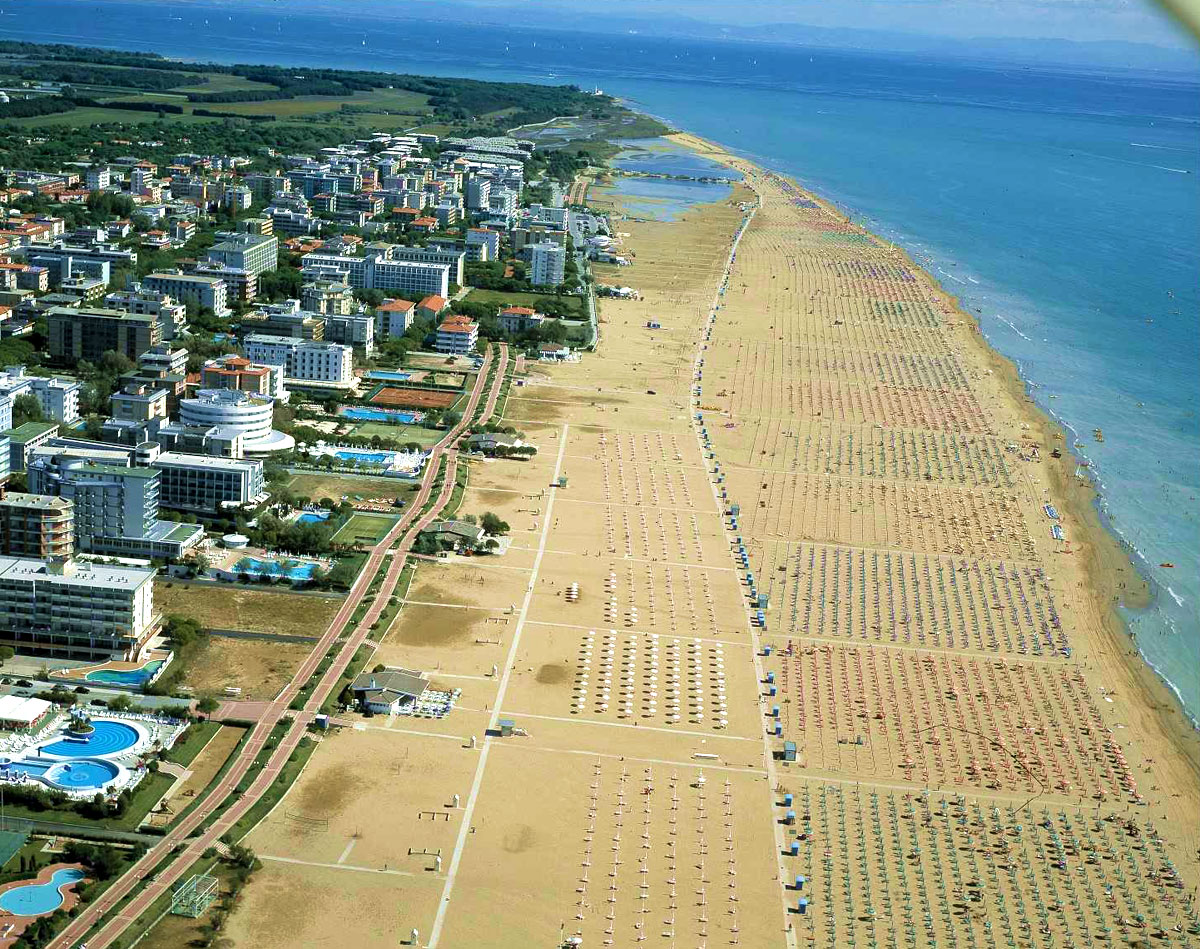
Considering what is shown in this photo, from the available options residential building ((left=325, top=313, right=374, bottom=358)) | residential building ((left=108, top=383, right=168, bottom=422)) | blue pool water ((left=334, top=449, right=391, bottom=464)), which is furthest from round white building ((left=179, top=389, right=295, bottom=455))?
residential building ((left=325, top=313, right=374, bottom=358))

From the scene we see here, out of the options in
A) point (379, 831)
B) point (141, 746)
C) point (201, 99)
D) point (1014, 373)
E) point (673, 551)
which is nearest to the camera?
point (379, 831)

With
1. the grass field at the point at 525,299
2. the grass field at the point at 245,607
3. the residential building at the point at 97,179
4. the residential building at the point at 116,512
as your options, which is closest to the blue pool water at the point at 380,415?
the residential building at the point at 116,512

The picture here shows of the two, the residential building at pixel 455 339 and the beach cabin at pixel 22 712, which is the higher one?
the residential building at pixel 455 339

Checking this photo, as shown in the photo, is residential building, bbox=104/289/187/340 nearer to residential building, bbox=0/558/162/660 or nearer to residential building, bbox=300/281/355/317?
residential building, bbox=300/281/355/317

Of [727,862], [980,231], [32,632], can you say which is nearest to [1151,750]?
[727,862]

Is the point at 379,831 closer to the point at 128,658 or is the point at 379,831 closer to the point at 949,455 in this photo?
the point at 128,658

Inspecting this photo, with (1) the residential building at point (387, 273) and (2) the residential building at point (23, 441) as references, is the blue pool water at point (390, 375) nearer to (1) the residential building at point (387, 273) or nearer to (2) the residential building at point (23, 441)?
(1) the residential building at point (387, 273)
